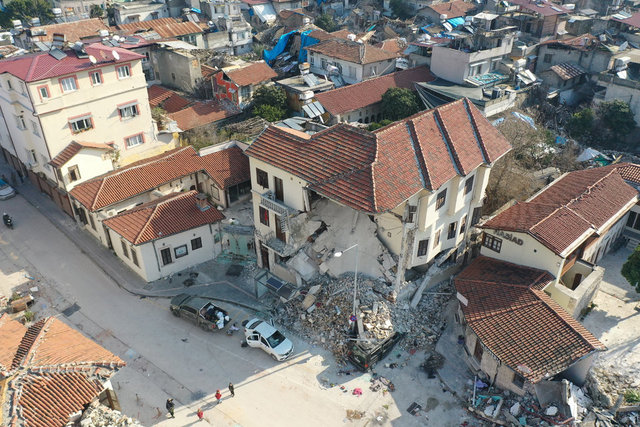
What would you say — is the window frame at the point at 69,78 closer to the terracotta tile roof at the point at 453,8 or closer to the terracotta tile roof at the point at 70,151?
the terracotta tile roof at the point at 70,151

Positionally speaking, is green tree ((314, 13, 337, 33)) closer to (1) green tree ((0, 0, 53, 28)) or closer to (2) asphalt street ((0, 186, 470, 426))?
(1) green tree ((0, 0, 53, 28))

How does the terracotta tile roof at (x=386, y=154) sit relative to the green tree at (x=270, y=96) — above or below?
above

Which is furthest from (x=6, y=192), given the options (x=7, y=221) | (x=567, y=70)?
(x=567, y=70)

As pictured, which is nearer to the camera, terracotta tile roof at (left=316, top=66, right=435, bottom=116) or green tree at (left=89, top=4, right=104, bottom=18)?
terracotta tile roof at (left=316, top=66, right=435, bottom=116)

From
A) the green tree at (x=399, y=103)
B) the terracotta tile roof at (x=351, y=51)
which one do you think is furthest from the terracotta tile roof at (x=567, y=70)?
the terracotta tile roof at (x=351, y=51)

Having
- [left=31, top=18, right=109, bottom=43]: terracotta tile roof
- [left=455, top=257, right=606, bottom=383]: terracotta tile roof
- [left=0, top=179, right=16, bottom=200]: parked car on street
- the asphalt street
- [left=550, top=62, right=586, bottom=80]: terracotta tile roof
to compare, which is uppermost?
[left=31, top=18, right=109, bottom=43]: terracotta tile roof

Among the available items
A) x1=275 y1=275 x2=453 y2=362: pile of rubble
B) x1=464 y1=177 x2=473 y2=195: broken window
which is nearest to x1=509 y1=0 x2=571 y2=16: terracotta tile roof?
x1=464 y1=177 x2=473 y2=195: broken window

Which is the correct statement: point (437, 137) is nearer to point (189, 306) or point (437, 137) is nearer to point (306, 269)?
point (306, 269)

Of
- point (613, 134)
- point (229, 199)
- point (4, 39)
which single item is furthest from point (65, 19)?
point (613, 134)
